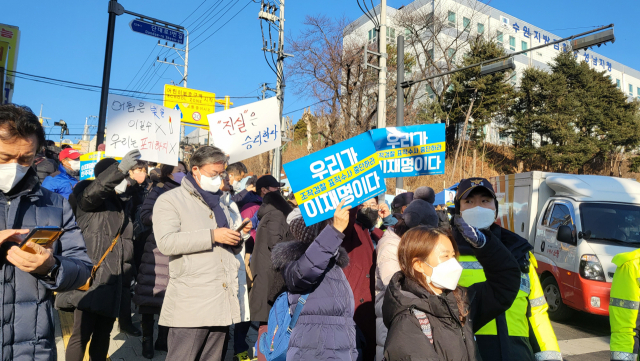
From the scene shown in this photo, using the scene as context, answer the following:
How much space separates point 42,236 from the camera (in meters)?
1.95

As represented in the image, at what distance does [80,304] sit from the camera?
3865mm

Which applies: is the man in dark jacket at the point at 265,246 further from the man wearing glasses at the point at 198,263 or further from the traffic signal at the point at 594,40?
the traffic signal at the point at 594,40

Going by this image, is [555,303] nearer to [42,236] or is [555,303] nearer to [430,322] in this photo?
[430,322]

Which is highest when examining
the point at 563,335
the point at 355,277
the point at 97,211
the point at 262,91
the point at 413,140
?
the point at 262,91

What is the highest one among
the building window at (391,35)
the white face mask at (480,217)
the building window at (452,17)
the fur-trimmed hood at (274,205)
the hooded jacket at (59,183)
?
the building window at (452,17)

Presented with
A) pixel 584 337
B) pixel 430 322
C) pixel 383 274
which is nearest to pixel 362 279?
pixel 383 274

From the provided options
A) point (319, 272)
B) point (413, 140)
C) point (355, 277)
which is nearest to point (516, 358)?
point (319, 272)

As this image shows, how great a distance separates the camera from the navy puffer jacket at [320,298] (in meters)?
2.60

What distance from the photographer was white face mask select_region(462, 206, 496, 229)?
2.42 metres

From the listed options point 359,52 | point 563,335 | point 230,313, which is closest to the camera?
point 230,313

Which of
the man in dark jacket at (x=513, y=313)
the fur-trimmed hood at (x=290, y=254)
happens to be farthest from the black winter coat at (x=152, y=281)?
the man in dark jacket at (x=513, y=313)

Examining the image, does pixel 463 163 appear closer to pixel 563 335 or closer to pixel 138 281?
pixel 563 335

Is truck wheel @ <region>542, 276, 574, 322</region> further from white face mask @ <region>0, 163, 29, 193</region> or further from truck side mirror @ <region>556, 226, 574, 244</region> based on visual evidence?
white face mask @ <region>0, 163, 29, 193</region>

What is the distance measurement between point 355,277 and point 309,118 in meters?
33.0
